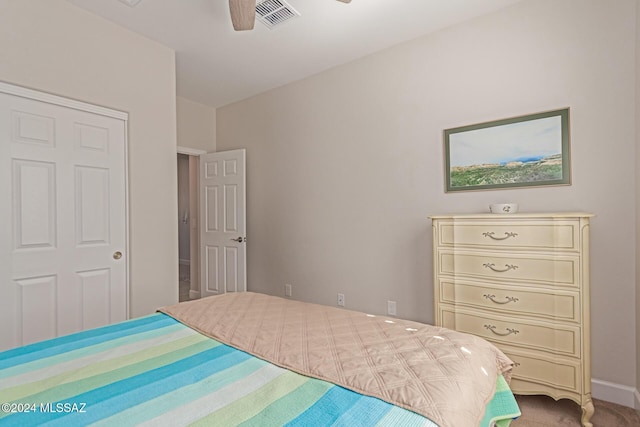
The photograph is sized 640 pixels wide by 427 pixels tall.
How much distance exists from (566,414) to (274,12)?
330 cm

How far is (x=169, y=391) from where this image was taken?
0.96 metres

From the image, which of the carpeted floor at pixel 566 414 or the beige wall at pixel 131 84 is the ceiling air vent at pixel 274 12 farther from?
the carpeted floor at pixel 566 414

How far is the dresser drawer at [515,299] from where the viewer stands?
1.88 m

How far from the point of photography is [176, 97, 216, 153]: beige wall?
420 cm

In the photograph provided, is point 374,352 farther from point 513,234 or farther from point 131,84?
point 131,84

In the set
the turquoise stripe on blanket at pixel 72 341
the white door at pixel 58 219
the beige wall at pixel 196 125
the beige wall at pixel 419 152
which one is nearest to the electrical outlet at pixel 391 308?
the beige wall at pixel 419 152

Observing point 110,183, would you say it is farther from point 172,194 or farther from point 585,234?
point 585,234

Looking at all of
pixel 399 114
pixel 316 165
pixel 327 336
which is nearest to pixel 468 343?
pixel 327 336

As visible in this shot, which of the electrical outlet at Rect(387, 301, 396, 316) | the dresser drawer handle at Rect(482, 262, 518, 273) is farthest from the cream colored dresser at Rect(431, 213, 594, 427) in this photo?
the electrical outlet at Rect(387, 301, 396, 316)

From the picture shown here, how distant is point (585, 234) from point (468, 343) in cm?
112

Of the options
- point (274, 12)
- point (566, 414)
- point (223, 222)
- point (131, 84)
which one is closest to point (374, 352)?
point (566, 414)

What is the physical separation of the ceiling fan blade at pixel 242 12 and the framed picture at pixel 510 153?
1715mm

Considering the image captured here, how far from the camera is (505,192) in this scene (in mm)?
2445

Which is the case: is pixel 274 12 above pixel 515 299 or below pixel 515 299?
above
